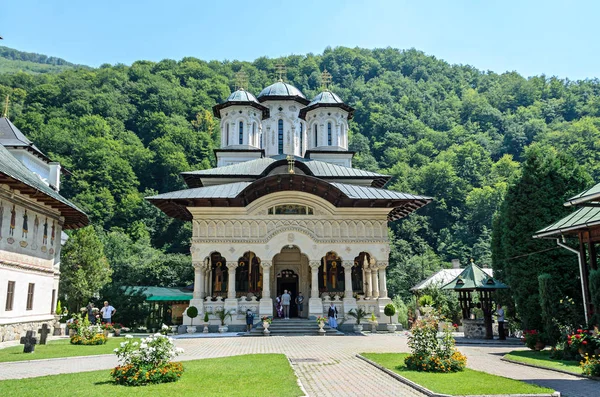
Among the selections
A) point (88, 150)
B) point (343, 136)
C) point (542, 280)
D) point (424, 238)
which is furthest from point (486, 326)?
point (88, 150)

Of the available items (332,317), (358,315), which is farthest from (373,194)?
(332,317)

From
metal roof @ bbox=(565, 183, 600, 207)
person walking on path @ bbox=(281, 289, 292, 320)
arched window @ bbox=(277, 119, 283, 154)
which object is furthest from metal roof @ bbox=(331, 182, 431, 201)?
metal roof @ bbox=(565, 183, 600, 207)

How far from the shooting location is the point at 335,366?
10.4 meters

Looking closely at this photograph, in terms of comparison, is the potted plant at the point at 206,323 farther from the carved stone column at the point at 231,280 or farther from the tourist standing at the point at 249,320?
the tourist standing at the point at 249,320

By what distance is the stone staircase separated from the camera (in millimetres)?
19125

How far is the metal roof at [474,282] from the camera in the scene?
1744 cm

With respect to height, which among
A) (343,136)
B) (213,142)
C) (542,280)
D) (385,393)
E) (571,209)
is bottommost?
(385,393)

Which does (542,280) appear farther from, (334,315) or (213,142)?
(213,142)

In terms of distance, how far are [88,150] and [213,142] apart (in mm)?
16507

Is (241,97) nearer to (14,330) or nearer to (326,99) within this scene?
(326,99)

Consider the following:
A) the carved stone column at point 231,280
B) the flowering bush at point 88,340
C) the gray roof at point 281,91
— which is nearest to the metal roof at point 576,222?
the carved stone column at point 231,280

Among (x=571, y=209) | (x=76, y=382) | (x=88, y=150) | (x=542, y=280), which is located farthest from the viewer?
(x=88, y=150)

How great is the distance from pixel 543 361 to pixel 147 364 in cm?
860

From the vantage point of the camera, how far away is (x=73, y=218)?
23047 millimetres
